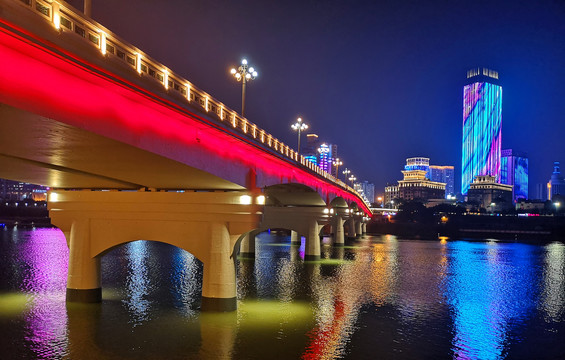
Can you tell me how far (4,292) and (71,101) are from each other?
974 inches

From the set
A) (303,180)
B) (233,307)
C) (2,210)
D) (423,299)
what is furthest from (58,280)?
(2,210)

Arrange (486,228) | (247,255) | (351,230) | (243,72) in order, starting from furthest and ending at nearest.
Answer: (486,228) → (351,230) → (247,255) → (243,72)

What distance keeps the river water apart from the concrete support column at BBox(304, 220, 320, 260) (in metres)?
8.79

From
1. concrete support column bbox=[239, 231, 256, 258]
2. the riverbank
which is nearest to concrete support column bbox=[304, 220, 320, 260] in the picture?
concrete support column bbox=[239, 231, 256, 258]

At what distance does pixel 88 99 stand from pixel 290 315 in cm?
1760

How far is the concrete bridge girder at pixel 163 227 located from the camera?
89.0 feet

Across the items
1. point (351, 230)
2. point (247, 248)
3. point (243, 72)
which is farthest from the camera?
point (351, 230)

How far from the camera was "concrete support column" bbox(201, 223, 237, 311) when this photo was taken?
27.0 meters

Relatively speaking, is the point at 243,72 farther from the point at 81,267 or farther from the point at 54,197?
the point at 81,267

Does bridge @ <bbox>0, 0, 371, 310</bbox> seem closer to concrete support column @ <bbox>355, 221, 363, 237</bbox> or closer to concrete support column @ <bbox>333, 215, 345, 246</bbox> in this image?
concrete support column @ <bbox>333, 215, 345, 246</bbox>

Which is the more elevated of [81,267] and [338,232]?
[81,267]

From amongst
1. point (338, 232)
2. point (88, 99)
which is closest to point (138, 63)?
point (88, 99)

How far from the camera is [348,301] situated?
33.2 metres

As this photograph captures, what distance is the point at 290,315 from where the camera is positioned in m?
27.9
